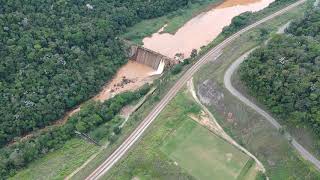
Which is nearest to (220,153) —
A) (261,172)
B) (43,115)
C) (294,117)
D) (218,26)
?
(261,172)

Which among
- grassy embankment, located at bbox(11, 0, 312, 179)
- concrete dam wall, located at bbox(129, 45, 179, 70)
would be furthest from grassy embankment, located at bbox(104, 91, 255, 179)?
concrete dam wall, located at bbox(129, 45, 179, 70)

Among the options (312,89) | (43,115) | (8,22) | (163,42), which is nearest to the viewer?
(312,89)

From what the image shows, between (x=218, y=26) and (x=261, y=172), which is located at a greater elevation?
(x=218, y=26)

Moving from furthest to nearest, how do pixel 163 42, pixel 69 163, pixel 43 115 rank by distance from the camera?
pixel 163 42 → pixel 43 115 → pixel 69 163

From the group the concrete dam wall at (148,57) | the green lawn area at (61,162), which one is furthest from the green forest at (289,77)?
the green lawn area at (61,162)

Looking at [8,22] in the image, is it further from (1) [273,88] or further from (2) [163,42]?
(1) [273,88]

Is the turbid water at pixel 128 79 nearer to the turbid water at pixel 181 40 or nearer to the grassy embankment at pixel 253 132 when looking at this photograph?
the turbid water at pixel 181 40

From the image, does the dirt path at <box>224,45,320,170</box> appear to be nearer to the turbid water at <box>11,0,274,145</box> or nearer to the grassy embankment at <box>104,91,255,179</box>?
the grassy embankment at <box>104,91,255,179</box>
